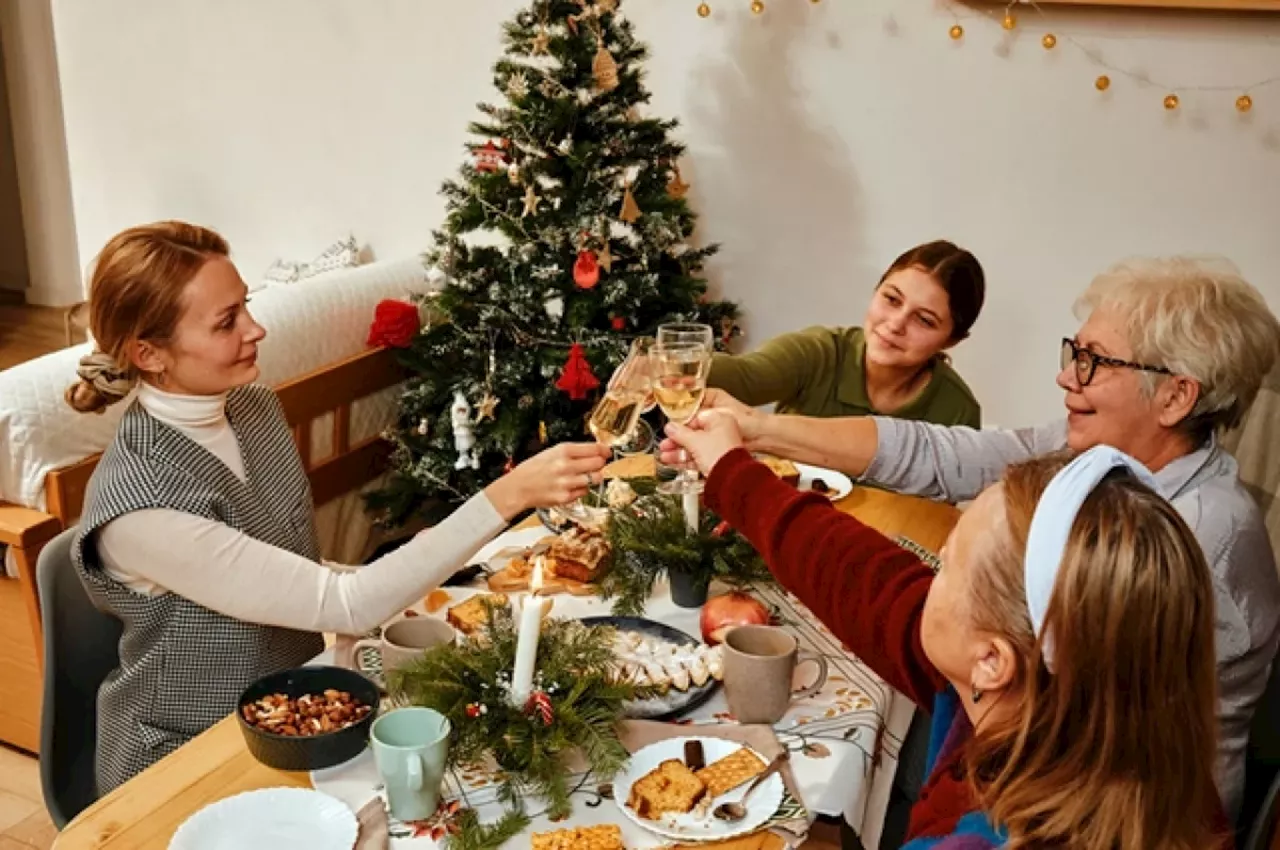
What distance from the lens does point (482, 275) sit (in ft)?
10.7

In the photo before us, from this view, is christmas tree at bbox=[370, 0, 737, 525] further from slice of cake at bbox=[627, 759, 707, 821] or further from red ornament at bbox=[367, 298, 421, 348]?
slice of cake at bbox=[627, 759, 707, 821]

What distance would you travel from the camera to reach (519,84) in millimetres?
3070

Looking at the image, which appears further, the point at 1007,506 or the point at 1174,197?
the point at 1174,197

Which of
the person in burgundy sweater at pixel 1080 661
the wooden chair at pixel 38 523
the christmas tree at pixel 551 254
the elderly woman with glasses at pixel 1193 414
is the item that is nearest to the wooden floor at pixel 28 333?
the wooden chair at pixel 38 523

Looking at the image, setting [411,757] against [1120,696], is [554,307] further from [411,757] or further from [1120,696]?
[1120,696]

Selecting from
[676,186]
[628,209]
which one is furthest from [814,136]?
[628,209]

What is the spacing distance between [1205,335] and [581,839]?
125 centimetres

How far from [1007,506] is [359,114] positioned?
340 cm

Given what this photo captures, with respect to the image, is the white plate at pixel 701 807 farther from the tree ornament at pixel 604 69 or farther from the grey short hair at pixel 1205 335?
the tree ornament at pixel 604 69

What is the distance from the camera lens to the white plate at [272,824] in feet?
3.95

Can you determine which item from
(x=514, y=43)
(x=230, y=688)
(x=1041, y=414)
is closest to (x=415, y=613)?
(x=230, y=688)

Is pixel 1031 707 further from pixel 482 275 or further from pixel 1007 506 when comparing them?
pixel 482 275

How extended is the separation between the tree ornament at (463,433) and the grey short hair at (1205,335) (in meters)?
1.84

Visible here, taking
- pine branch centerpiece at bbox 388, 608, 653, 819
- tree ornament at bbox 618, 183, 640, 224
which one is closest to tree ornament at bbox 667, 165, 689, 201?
tree ornament at bbox 618, 183, 640, 224
